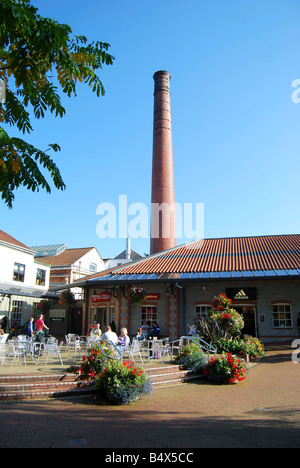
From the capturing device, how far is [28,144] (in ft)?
16.1

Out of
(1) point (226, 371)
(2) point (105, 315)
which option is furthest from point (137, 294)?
(1) point (226, 371)

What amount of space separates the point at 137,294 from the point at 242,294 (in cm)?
503

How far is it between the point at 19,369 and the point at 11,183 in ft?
22.4

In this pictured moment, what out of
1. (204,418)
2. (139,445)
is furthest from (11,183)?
(204,418)

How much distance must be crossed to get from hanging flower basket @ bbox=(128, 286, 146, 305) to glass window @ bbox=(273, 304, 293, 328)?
20.6 ft

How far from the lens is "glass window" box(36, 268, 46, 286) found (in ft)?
92.8

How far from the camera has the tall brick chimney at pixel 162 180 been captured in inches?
1098

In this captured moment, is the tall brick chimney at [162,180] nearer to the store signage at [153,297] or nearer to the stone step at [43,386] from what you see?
the store signage at [153,297]

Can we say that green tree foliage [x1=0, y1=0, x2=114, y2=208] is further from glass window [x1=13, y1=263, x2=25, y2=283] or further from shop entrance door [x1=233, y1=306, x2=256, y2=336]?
glass window [x1=13, y1=263, x2=25, y2=283]

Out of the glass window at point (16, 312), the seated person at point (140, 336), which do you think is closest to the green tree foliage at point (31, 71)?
the seated person at point (140, 336)

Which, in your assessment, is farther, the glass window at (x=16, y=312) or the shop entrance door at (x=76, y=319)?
the shop entrance door at (x=76, y=319)

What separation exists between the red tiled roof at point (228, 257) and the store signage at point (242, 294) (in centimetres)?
109

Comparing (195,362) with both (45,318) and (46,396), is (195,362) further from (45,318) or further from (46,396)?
(45,318)

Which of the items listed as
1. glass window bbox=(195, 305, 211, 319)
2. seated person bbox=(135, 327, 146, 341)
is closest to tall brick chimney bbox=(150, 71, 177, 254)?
glass window bbox=(195, 305, 211, 319)
